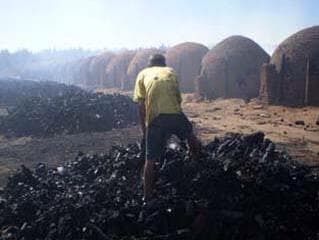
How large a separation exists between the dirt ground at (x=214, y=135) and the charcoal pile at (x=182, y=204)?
→ 3.54 metres

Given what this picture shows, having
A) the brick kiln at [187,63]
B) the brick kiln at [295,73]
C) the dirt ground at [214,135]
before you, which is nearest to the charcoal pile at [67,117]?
the dirt ground at [214,135]

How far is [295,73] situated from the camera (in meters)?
19.8

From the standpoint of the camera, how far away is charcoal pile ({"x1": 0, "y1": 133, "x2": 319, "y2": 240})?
19.4 ft

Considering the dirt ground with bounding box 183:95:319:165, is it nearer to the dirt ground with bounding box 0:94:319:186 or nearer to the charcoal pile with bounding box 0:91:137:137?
the dirt ground with bounding box 0:94:319:186

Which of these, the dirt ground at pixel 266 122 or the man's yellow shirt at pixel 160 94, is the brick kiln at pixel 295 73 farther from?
the man's yellow shirt at pixel 160 94

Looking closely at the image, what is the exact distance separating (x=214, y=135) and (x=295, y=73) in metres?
6.87

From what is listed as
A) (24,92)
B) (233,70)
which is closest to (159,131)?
(233,70)

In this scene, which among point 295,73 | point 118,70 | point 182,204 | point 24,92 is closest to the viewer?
point 182,204

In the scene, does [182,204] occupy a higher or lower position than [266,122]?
higher

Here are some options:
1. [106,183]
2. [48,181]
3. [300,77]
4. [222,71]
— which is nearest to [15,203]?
[48,181]

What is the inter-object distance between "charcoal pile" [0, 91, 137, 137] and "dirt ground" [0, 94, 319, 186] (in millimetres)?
705

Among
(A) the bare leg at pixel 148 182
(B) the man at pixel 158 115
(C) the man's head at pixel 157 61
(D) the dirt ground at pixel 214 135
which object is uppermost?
(C) the man's head at pixel 157 61

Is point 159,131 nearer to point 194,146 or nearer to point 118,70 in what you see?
point 194,146

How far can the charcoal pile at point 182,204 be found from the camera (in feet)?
19.4
